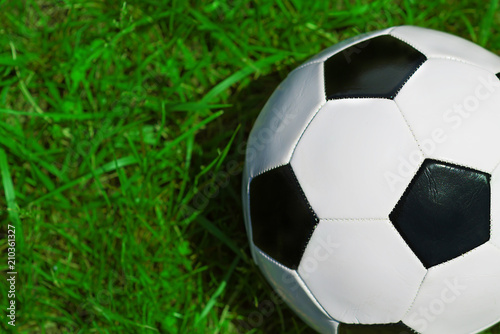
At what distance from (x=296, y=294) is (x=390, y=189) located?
62 centimetres

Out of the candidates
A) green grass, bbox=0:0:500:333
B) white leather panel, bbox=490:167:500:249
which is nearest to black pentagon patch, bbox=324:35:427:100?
white leather panel, bbox=490:167:500:249

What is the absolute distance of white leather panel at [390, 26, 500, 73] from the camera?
1.98m

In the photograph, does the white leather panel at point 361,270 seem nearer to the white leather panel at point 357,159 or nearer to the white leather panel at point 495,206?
the white leather panel at point 357,159

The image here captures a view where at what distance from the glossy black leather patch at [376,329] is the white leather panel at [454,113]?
0.68 m

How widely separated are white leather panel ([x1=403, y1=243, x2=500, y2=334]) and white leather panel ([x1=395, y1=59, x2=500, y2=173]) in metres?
0.35

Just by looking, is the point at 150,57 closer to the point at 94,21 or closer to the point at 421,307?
the point at 94,21

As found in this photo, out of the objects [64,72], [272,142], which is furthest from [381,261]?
[64,72]

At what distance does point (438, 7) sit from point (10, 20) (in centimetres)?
253

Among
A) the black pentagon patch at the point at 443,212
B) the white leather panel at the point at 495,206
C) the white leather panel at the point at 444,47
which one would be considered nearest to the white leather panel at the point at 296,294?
the black pentagon patch at the point at 443,212

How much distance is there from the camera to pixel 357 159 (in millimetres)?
1807

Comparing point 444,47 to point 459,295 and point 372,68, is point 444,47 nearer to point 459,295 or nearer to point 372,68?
point 372,68

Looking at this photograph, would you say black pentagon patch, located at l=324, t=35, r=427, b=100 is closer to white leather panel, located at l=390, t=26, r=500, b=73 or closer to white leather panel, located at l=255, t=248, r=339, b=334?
white leather panel, located at l=390, t=26, r=500, b=73

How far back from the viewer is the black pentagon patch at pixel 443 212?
1744mm

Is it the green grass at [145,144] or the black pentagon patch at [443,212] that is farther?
the green grass at [145,144]
